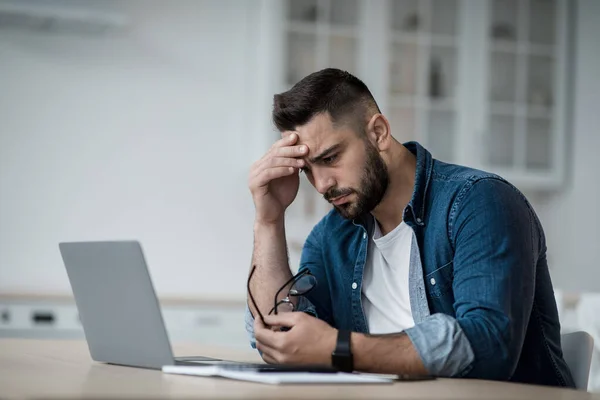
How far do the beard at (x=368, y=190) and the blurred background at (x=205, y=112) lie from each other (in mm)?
2039

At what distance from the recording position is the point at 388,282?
2.08 metres

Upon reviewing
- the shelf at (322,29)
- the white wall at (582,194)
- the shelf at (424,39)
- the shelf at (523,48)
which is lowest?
the white wall at (582,194)

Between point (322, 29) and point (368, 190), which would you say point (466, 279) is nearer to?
point (368, 190)

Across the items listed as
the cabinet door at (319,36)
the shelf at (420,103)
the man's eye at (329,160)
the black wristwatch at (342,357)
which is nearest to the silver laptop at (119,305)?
the black wristwatch at (342,357)

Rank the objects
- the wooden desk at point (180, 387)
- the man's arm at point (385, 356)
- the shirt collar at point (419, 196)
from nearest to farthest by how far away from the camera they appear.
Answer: the wooden desk at point (180, 387)
the man's arm at point (385, 356)
the shirt collar at point (419, 196)

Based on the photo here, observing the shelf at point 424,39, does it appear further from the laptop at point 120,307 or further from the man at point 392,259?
the laptop at point 120,307

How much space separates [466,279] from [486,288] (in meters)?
0.06

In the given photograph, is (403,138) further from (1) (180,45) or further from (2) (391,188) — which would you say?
(2) (391,188)

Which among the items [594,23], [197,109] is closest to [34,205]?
[197,109]

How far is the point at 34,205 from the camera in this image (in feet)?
13.4

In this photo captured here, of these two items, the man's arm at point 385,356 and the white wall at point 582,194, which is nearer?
the man's arm at point 385,356

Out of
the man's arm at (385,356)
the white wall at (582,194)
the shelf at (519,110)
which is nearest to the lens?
the man's arm at (385,356)

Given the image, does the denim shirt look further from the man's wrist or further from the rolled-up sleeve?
the man's wrist

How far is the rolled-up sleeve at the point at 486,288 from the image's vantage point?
4.96 feet
